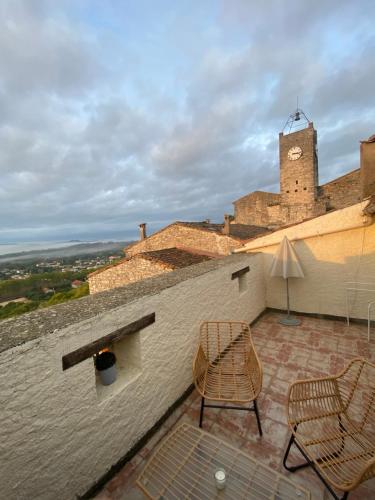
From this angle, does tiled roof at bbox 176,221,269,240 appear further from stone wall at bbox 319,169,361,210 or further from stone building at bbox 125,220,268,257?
stone wall at bbox 319,169,361,210

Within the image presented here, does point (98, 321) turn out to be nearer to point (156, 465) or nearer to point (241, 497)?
point (156, 465)

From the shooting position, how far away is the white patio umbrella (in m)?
4.76

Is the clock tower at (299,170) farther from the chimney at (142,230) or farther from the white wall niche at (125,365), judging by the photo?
the white wall niche at (125,365)

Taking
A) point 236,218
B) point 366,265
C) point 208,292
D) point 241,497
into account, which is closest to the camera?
point 241,497

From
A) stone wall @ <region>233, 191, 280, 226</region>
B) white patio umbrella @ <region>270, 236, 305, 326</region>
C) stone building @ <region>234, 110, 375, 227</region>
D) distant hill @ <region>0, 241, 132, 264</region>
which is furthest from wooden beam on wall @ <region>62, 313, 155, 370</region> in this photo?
distant hill @ <region>0, 241, 132, 264</region>

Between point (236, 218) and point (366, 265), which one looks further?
point (236, 218)

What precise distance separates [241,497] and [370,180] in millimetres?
6591

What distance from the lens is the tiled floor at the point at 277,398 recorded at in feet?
6.35

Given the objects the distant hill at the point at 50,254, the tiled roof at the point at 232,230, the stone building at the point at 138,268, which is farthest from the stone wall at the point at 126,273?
the distant hill at the point at 50,254

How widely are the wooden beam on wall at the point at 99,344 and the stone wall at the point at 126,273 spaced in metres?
4.79

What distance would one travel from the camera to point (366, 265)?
4570mm

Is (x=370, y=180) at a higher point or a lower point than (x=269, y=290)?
higher

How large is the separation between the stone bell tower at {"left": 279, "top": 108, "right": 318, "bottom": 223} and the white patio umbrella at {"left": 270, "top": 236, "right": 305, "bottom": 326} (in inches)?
603

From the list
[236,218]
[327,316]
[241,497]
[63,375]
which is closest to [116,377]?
[63,375]
